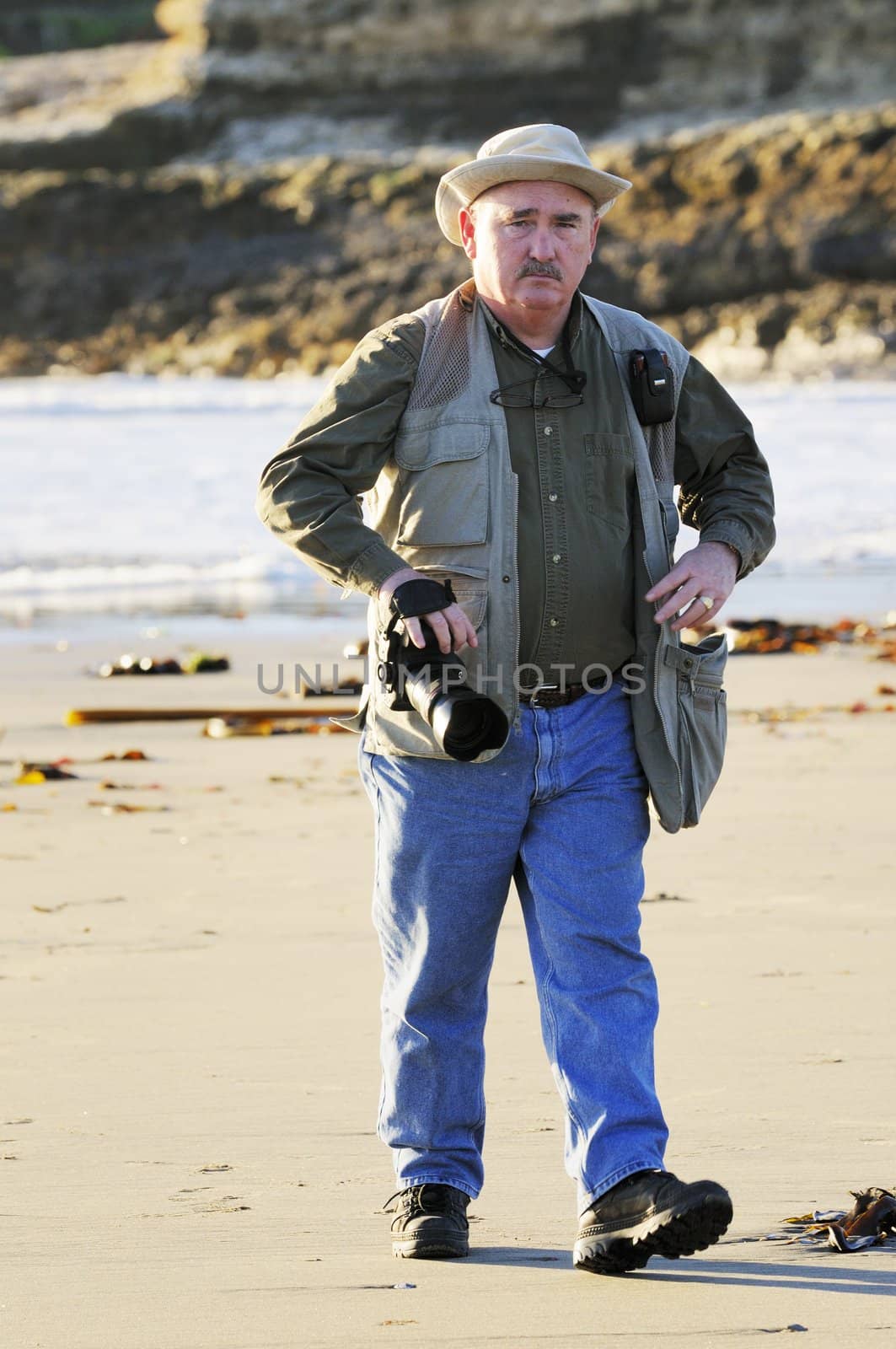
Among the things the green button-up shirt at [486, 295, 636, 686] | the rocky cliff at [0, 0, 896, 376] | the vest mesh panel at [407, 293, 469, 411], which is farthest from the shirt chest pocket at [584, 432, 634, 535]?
the rocky cliff at [0, 0, 896, 376]

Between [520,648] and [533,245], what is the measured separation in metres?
0.61

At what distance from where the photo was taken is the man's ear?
3428 mm

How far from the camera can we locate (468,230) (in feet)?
11.4

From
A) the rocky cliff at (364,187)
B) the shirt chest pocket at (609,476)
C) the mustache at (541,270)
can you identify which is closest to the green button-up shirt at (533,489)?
the shirt chest pocket at (609,476)

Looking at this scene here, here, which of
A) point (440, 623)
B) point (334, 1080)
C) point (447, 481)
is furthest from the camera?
point (334, 1080)

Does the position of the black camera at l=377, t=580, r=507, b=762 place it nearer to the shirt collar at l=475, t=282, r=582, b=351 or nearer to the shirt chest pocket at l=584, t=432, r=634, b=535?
the shirt chest pocket at l=584, t=432, r=634, b=535

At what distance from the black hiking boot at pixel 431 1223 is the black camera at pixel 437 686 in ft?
2.17

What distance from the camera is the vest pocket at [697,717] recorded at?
330 centimetres

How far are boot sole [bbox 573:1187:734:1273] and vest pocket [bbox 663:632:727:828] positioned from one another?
0.59 metres

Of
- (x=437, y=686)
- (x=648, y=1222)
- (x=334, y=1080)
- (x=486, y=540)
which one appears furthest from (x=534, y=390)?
(x=334, y=1080)

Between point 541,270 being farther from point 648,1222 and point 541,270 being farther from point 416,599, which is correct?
point 648,1222

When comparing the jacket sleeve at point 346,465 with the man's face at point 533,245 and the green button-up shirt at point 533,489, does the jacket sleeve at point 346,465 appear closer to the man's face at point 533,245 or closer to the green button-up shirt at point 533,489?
the green button-up shirt at point 533,489

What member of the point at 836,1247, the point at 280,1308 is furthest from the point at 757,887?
the point at 280,1308

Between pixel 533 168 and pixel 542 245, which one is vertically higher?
pixel 533 168
